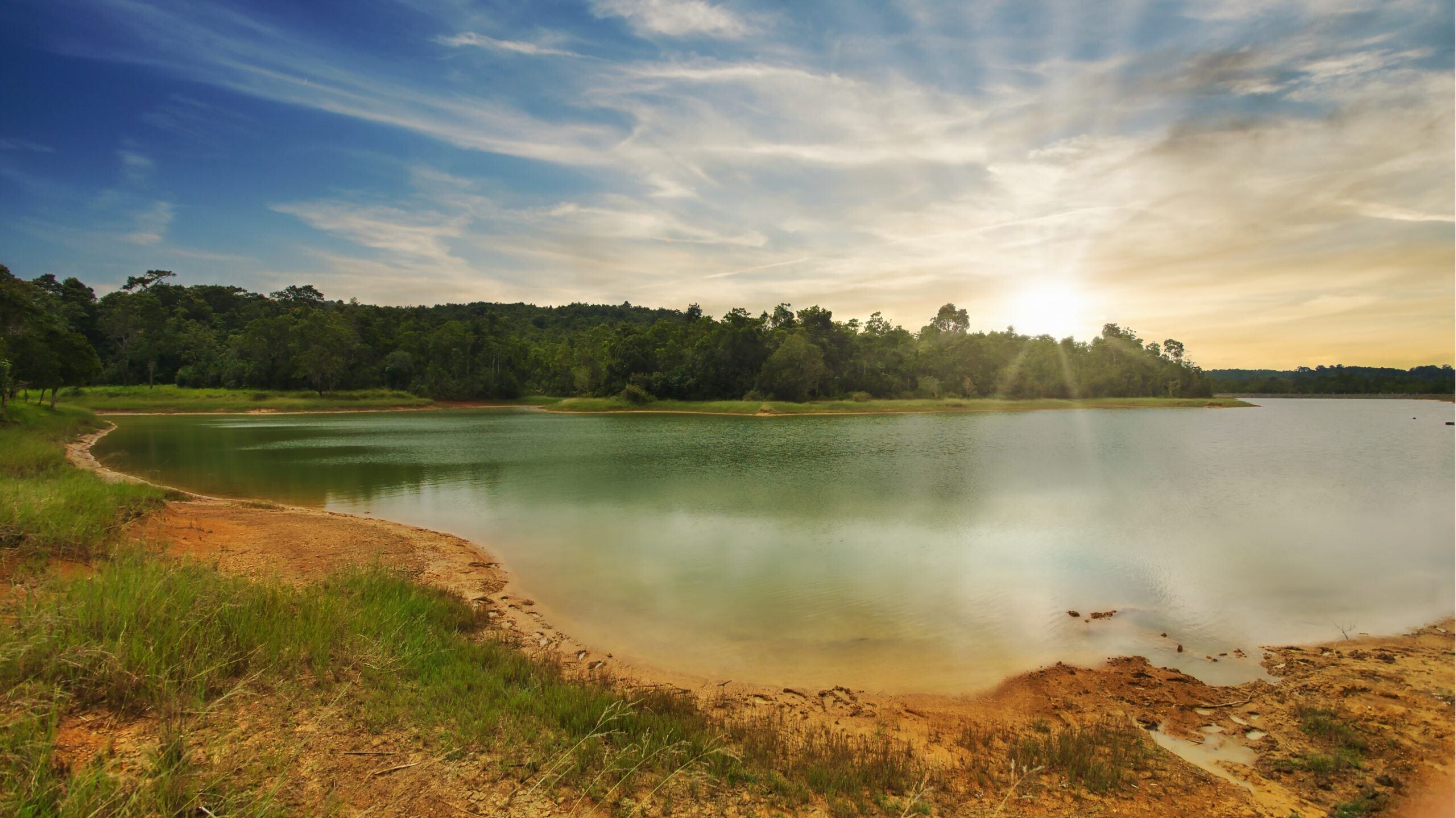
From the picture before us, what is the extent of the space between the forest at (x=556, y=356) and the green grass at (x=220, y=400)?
13.3ft

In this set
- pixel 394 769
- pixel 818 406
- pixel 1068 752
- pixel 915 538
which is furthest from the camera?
pixel 818 406

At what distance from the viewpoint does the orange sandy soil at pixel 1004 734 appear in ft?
10.8

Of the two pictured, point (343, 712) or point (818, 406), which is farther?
point (818, 406)

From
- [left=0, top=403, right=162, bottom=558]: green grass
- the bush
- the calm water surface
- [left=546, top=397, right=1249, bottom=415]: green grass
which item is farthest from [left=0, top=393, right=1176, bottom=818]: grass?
the bush

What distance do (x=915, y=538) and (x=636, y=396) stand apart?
2305 inches

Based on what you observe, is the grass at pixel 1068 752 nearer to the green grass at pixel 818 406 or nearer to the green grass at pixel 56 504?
the green grass at pixel 56 504

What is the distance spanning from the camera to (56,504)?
8.01m

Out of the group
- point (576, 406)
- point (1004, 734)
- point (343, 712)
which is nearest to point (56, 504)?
point (343, 712)

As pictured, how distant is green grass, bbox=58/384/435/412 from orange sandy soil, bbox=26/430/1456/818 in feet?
209

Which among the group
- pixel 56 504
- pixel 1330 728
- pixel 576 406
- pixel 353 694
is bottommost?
pixel 576 406

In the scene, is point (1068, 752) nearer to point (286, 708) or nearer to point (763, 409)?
point (286, 708)

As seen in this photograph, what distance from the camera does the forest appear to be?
68.9 m

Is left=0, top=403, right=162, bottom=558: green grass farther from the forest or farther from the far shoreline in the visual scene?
the forest

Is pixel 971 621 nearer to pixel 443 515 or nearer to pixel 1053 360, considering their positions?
pixel 443 515
